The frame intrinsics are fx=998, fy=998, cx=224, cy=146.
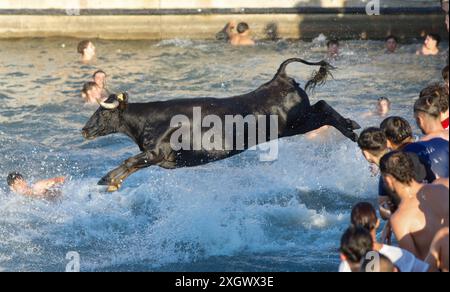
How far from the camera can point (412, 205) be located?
Result: 736cm

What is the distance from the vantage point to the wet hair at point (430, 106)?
852cm

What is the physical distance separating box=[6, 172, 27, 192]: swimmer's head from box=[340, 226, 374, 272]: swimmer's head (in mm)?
6020

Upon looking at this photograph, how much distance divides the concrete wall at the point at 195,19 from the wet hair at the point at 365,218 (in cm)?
1235

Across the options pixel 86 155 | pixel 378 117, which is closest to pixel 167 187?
pixel 86 155

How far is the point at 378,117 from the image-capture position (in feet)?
46.9

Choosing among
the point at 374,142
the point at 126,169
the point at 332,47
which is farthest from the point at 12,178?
the point at 332,47

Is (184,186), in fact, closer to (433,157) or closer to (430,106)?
(430,106)

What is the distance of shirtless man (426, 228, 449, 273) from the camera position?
22.3 feet

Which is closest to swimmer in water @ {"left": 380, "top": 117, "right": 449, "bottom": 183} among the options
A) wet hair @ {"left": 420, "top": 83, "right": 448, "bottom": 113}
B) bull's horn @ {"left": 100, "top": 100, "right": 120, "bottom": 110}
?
wet hair @ {"left": 420, "top": 83, "right": 448, "bottom": 113}

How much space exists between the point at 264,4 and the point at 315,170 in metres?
7.86

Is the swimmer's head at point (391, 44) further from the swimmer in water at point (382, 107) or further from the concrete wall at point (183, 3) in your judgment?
the swimmer in water at point (382, 107)

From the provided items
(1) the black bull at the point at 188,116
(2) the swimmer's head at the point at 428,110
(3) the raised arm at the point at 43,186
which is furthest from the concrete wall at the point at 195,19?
(2) the swimmer's head at the point at 428,110

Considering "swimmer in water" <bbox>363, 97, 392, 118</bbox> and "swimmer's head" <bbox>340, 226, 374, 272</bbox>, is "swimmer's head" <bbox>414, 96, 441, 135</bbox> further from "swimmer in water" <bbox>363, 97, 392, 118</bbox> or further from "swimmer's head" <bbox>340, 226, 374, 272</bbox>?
"swimmer in water" <bbox>363, 97, 392, 118</bbox>
